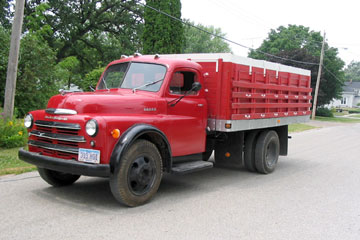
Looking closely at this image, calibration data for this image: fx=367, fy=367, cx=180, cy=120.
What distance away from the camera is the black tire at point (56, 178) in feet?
19.7

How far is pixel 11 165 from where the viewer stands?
7.54m

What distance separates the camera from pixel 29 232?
4172 mm

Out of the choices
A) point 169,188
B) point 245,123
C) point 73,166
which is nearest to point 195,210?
point 169,188

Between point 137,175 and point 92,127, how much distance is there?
3.21 feet

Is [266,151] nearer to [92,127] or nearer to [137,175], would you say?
[137,175]

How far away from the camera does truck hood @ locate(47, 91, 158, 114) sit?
5164mm

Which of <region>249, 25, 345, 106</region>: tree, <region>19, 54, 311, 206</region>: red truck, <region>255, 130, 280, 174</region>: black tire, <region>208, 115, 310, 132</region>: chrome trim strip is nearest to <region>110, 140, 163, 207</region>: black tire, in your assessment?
<region>19, 54, 311, 206</region>: red truck

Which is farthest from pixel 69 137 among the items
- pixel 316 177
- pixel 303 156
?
pixel 303 156

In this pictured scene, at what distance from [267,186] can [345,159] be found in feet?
15.7

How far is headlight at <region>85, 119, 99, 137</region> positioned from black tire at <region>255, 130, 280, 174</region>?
434cm

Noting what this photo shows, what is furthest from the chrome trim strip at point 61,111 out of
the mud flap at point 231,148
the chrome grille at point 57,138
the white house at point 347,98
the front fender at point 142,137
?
the white house at point 347,98

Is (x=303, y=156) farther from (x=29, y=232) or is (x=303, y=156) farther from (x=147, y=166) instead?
(x=29, y=232)

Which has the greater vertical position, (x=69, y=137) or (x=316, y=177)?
(x=69, y=137)

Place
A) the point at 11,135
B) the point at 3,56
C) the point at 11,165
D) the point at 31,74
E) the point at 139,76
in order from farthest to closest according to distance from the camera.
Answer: the point at 31,74, the point at 3,56, the point at 11,135, the point at 11,165, the point at 139,76
